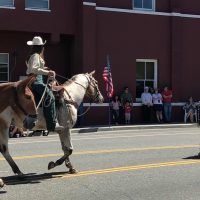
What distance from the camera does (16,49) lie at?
25.9 meters

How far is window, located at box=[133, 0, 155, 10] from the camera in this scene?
2855 centimetres

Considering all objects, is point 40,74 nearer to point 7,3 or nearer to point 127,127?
point 127,127

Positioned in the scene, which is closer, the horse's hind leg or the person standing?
the horse's hind leg

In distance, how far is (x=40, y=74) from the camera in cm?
1005

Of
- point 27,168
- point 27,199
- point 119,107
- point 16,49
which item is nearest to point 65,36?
point 16,49

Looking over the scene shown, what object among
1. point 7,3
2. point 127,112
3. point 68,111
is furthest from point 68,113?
point 127,112

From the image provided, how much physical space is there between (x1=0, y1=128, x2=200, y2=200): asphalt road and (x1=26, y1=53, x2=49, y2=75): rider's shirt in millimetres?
1981

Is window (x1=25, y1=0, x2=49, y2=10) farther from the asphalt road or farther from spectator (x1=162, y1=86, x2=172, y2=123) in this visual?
the asphalt road

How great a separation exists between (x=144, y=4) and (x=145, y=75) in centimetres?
374

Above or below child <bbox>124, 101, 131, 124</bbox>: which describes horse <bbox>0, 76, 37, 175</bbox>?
above

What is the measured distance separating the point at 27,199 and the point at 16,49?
59.3ft

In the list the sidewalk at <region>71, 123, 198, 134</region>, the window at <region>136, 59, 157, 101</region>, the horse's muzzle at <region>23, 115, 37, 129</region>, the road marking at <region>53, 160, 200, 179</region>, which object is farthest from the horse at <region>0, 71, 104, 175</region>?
the window at <region>136, 59, 157, 101</region>

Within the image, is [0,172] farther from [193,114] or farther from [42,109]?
[193,114]

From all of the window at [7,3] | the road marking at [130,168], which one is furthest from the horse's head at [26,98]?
the window at [7,3]
